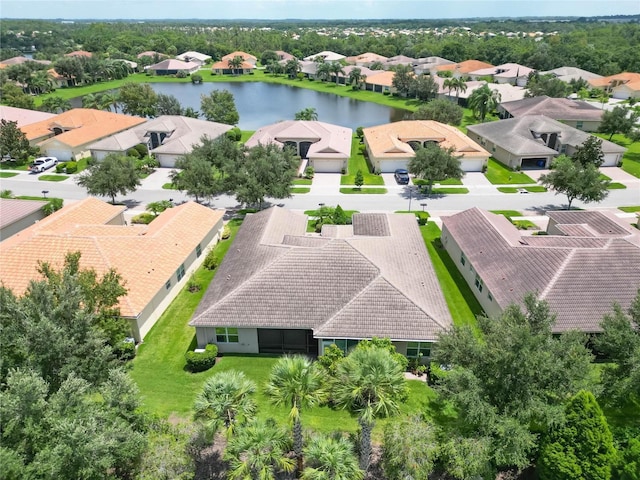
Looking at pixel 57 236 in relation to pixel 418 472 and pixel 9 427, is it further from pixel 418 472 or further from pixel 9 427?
pixel 418 472

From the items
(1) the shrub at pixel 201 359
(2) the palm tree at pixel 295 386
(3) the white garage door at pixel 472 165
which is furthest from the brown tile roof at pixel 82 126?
(2) the palm tree at pixel 295 386

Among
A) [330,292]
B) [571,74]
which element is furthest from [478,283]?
[571,74]

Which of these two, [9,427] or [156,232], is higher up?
[9,427]

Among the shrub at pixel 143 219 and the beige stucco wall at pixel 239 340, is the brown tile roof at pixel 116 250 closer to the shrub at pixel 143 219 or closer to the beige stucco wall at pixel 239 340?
the beige stucco wall at pixel 239 340

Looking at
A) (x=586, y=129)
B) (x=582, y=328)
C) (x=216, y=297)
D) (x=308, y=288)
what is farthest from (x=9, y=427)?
(x=586, y=129)

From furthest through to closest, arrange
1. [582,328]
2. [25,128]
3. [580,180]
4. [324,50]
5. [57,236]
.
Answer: [324,50], [25,128], [580,180], [57,236], [582,328]

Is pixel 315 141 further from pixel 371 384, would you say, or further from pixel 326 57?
pixel 326 57

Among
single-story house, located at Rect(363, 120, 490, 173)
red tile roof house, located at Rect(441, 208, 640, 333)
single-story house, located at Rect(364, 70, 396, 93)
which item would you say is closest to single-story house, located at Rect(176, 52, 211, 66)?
single-story house, located at Rect(364, 70, 396, 93)
